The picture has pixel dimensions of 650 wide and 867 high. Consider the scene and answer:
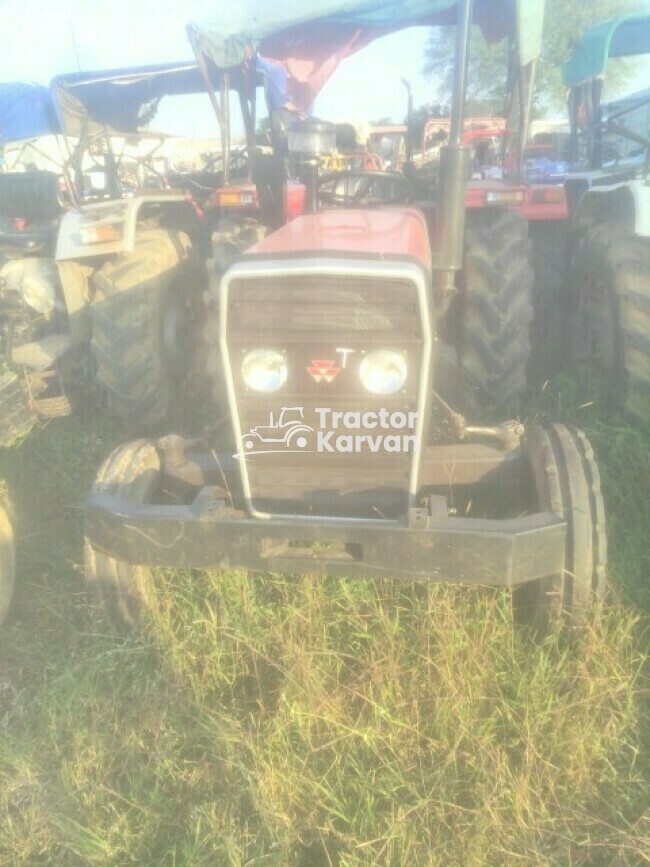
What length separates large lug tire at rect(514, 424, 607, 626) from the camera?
251 cm

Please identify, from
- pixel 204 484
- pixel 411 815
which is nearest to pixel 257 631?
pixel 204 484

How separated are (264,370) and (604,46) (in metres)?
4.89

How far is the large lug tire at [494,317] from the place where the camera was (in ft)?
12.8

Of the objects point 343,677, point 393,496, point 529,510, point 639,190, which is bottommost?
point 343,677

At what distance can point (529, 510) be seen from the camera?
288cm

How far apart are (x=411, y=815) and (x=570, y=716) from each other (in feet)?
1.99

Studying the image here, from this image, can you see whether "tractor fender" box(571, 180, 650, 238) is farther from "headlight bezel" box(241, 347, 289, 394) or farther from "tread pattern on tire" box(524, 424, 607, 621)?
"headlight bezel" box(241, 347, 289, 394)

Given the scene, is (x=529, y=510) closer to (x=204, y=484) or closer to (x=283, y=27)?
(x=204, y=484)

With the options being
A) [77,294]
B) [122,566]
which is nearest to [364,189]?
[77,294]

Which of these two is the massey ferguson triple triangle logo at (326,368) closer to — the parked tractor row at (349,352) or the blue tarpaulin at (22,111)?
the parked tractor row at (349,352)

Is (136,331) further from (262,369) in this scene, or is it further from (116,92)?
(116,92)

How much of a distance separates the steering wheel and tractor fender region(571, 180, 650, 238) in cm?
113

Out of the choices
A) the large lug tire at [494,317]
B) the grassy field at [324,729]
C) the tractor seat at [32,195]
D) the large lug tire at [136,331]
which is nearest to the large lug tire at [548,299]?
the large lug tire at [494,317]

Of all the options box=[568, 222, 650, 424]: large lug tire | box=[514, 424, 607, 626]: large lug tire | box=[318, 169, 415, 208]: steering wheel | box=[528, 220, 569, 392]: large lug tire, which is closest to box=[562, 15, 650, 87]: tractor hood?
box=[528, 220, 569, 392]: large lug tire
